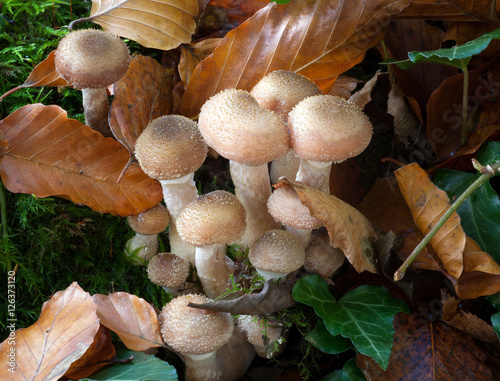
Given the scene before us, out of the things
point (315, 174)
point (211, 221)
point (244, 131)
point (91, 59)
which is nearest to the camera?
point (244, 131)

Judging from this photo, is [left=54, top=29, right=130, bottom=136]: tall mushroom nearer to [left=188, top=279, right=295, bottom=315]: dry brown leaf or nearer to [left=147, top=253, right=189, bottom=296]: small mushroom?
[left=147, top=253, right=189, bottom=296]: small mushroom

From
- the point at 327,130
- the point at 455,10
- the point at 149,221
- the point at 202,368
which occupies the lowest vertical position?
the point at 202,368

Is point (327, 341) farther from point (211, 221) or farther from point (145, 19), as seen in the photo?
point (145, 19)

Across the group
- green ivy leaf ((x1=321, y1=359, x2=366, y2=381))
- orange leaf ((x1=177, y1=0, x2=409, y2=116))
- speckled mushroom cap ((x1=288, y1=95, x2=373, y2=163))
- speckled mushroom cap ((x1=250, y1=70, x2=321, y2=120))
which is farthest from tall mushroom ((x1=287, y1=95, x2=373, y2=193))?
green ivy leaf ((x1=321, y1=359, x2=366, y2=381))

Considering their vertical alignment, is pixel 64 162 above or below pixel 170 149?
below

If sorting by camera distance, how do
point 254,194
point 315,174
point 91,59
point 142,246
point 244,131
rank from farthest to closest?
1. point 142,246
2. point 254,194
3. point 315,174
4. point 91,59
5. point 244,131

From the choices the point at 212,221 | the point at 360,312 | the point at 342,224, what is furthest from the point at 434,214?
the point at 212,221

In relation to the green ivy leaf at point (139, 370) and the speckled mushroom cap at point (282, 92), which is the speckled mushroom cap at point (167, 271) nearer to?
the green ivy leaf at point (139, 370)

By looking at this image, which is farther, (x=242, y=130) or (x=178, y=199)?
(x=178, y=199)
